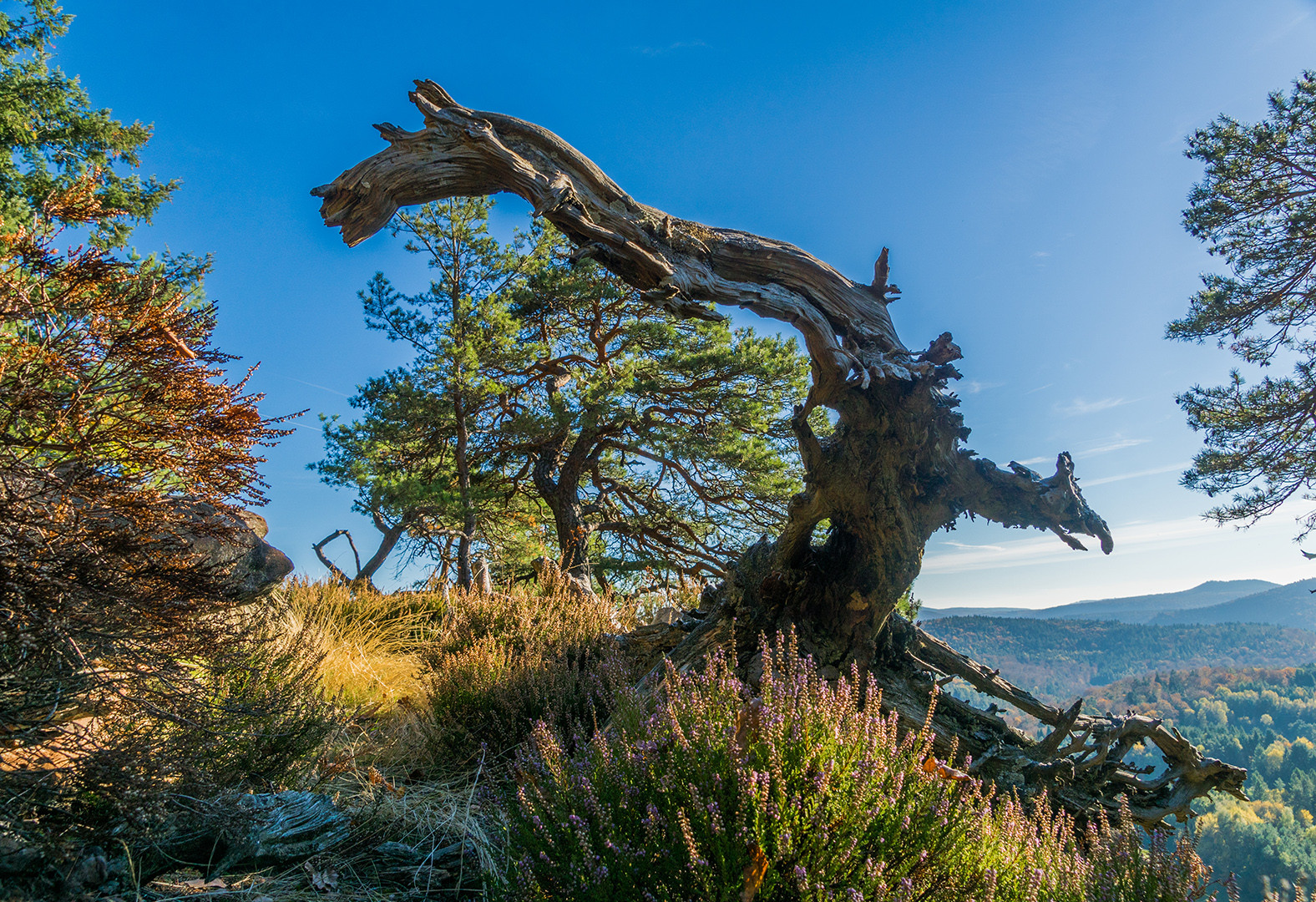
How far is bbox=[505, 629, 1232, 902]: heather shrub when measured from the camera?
1706mm

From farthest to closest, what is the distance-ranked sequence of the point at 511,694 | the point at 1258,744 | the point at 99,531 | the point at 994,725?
the point at 1258,744, the point at 994,725, the point at 511,694, the point at 99,531

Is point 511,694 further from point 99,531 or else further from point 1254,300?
point 1254,300

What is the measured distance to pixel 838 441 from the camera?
4434 mm

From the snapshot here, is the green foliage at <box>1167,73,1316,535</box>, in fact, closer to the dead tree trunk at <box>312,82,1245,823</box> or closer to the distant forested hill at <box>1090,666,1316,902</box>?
the dead tree trunk at <box>312,82,1245,823</box>

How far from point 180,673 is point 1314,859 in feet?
129

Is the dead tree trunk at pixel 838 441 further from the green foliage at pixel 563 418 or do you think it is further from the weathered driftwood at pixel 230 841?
the green foliage at pixel 563 418

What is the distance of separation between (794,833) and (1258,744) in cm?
3769

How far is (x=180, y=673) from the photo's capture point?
2.70 m

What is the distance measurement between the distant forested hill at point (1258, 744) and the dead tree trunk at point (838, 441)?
20.3 metres

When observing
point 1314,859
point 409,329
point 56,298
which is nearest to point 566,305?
point 409,329

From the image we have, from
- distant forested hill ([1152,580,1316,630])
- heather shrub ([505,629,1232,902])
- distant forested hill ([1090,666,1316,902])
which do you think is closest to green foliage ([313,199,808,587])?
heather shrub ([505,629,1232,902])

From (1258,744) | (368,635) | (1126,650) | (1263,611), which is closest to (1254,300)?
(368,635)

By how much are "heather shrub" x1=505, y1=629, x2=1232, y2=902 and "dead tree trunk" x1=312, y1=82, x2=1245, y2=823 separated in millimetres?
2004

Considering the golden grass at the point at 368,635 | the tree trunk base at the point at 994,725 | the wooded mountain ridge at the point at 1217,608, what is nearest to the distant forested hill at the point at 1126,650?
the wooded mountain ridge at the point at 1217,608
